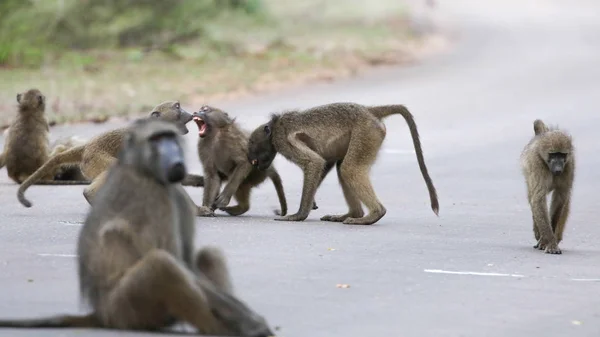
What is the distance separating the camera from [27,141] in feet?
56.1

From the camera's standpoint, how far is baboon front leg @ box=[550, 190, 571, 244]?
1309cm

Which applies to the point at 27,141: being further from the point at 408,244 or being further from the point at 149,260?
the point at 149,260

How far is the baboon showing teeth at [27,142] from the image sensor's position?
1706cm

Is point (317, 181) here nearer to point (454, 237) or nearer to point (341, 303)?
point (454, 237)

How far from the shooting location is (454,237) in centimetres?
1359

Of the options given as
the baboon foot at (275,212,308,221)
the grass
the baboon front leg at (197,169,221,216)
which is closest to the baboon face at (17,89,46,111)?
the baboon front leg at (197,169,221,216)

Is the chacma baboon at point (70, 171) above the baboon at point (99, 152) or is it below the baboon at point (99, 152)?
below

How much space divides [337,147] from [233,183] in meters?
1.17

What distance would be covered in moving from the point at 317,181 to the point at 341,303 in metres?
4.83

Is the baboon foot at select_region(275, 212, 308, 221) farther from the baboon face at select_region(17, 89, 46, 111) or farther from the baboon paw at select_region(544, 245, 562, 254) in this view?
the baboon face at select_region(17, 89, 46, 111)

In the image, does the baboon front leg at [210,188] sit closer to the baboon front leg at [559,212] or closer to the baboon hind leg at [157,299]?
the baboon front leg at [559,212]

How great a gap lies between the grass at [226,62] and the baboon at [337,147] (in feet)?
28.3

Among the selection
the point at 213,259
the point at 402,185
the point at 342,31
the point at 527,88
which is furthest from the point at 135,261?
the point at 342,31

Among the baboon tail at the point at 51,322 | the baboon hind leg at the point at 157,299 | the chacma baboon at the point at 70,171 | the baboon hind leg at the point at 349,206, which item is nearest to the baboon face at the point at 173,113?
the baboon hind leg at the point at 349,206
